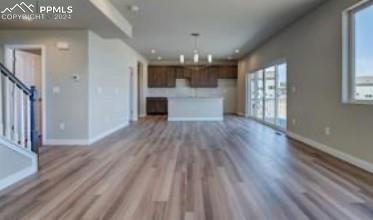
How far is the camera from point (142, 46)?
1083 centimetres

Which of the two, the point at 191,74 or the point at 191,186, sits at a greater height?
the point at 191,74

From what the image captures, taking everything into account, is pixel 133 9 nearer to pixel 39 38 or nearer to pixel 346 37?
pixel 39 38

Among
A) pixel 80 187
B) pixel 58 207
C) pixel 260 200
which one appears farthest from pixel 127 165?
pixel 260 200

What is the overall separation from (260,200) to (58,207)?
5.98ft

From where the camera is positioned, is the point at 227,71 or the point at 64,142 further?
the point at 227,71

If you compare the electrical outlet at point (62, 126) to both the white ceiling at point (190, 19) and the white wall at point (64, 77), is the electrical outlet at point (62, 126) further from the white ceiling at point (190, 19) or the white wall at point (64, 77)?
the white ceiling at point (190, 19)

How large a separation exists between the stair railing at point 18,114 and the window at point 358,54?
4.41 m

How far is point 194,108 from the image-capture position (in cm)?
1254

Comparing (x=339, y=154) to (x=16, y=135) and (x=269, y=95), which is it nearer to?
(x=16, y=135)

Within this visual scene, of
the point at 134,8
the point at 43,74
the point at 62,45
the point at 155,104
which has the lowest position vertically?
the point at 155,104

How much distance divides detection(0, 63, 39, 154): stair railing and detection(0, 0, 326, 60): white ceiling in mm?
1295

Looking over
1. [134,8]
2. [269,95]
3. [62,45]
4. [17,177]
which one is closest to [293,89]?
[269,95]

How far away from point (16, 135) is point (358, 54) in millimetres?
4685

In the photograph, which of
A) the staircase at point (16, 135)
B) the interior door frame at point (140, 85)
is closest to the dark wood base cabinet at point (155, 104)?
the interior door frame at point (140, 85)
